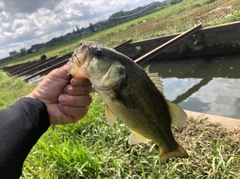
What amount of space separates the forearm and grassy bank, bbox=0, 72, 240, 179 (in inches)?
61.3

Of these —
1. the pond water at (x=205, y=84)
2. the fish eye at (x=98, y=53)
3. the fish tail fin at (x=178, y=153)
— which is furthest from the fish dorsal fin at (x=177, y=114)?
the pond water at (x=205, y=84)

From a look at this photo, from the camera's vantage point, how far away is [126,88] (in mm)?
1768

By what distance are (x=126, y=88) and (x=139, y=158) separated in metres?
2.07

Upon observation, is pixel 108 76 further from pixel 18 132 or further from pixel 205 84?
pixel 205 84

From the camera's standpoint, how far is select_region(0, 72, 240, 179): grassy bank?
10.4ft

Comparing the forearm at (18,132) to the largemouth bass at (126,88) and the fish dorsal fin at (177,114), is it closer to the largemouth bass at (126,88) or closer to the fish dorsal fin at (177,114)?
the largemouth bass at (126,88)

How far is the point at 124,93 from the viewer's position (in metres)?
1.75

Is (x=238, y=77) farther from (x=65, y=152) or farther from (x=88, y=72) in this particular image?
(x=88, y=72)

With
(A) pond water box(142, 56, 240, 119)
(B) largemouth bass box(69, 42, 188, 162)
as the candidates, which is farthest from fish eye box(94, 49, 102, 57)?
(A) pond water box(142, 56, 240, 119)

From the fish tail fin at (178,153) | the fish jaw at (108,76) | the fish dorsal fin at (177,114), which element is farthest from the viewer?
the fish tail fin at (178,153)

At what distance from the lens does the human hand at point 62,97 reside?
7.09 ft

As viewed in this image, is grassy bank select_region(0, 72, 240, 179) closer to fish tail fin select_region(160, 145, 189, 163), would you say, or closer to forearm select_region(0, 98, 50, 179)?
fish tail fin select_region(160, 145, 189, 163)

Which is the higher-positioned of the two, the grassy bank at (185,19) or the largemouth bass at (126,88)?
the largemouth bass at (126,88)

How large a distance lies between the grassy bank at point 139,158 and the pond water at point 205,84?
227cm
